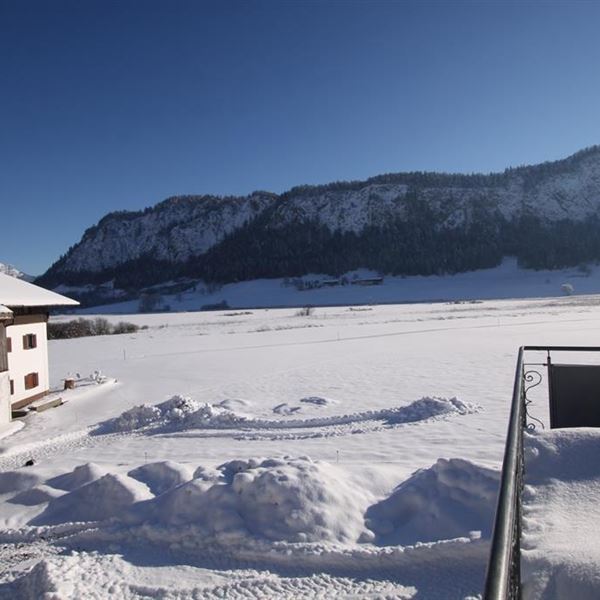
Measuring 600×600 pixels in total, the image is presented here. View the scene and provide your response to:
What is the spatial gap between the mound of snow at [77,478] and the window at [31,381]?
990 centimetres

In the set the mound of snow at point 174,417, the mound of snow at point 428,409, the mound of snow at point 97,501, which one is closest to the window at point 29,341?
the mound of snow at point 174,417

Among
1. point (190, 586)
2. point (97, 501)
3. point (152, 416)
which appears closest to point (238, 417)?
point (152, 416)

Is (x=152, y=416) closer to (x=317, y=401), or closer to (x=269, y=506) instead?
(x=317, y=401)

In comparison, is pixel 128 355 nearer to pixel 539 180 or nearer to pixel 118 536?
pixel 118 536

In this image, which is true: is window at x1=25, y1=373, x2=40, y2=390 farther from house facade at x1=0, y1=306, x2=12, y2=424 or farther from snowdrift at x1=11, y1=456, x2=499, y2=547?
snowdrift at x1=11, y1=456, x2=499, y2=547

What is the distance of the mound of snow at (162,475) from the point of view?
24.3 feet

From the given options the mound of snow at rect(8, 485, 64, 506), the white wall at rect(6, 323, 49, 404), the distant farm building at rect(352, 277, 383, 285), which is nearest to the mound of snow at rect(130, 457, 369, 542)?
the mound of snow at rect(8, 485, 64, 506)

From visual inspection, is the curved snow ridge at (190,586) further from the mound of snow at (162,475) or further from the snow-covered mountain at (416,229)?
the snow-covered mountain at (416,229)

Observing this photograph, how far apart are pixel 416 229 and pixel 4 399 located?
169m

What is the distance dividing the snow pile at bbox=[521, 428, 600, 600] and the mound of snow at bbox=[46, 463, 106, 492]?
6527 millimetres

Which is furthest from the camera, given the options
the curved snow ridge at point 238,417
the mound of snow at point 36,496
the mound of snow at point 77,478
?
the curved snow ridge at point 238,417

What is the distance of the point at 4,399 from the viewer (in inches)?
547

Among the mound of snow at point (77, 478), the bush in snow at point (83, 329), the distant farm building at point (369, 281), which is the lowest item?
the bush in snow at point (83, 329)

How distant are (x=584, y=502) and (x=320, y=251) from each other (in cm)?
16579
